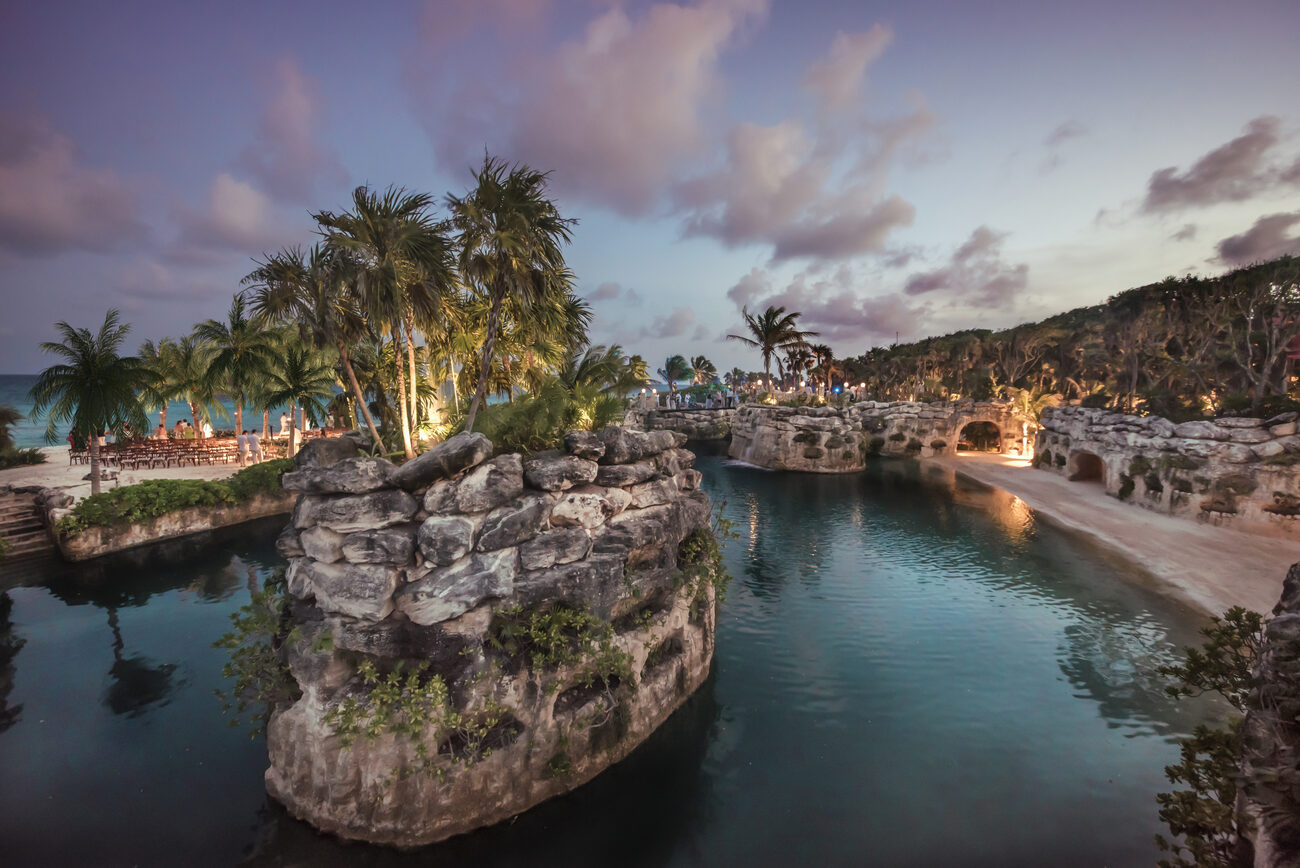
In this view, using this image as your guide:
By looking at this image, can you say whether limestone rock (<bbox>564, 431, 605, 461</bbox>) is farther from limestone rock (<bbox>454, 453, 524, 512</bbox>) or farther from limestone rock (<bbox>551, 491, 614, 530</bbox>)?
limestone rock (<bbox>454, 453, 524, 512</bbox>)

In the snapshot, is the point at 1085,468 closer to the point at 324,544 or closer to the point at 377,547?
the point at 377,547

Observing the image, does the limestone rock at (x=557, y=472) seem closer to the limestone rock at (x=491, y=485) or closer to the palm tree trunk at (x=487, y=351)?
the limestone rock at (x=491, y=485)

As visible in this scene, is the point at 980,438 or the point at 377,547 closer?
the point at 377,547

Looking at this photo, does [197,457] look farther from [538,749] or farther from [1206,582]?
[1206,582]

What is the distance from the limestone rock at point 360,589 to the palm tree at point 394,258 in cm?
335

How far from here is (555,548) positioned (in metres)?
8.58

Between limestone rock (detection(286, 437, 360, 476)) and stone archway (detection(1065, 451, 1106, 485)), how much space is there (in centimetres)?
4358

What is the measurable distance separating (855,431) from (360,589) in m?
41.4

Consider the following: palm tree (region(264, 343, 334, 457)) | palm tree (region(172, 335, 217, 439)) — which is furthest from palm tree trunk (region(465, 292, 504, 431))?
palm tree (region(172, 335, 217, 439))

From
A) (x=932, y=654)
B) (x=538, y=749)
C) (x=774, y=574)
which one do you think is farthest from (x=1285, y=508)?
(x=538, y=749)

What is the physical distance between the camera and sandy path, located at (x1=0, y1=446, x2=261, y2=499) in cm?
2359

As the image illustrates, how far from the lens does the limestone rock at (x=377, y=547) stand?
745 centimetres

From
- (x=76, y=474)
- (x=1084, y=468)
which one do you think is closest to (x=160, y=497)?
(x=76, y=474)

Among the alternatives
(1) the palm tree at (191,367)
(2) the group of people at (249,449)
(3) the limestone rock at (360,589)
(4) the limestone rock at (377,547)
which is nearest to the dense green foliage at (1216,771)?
(4) the limestone rock at (377,547)
